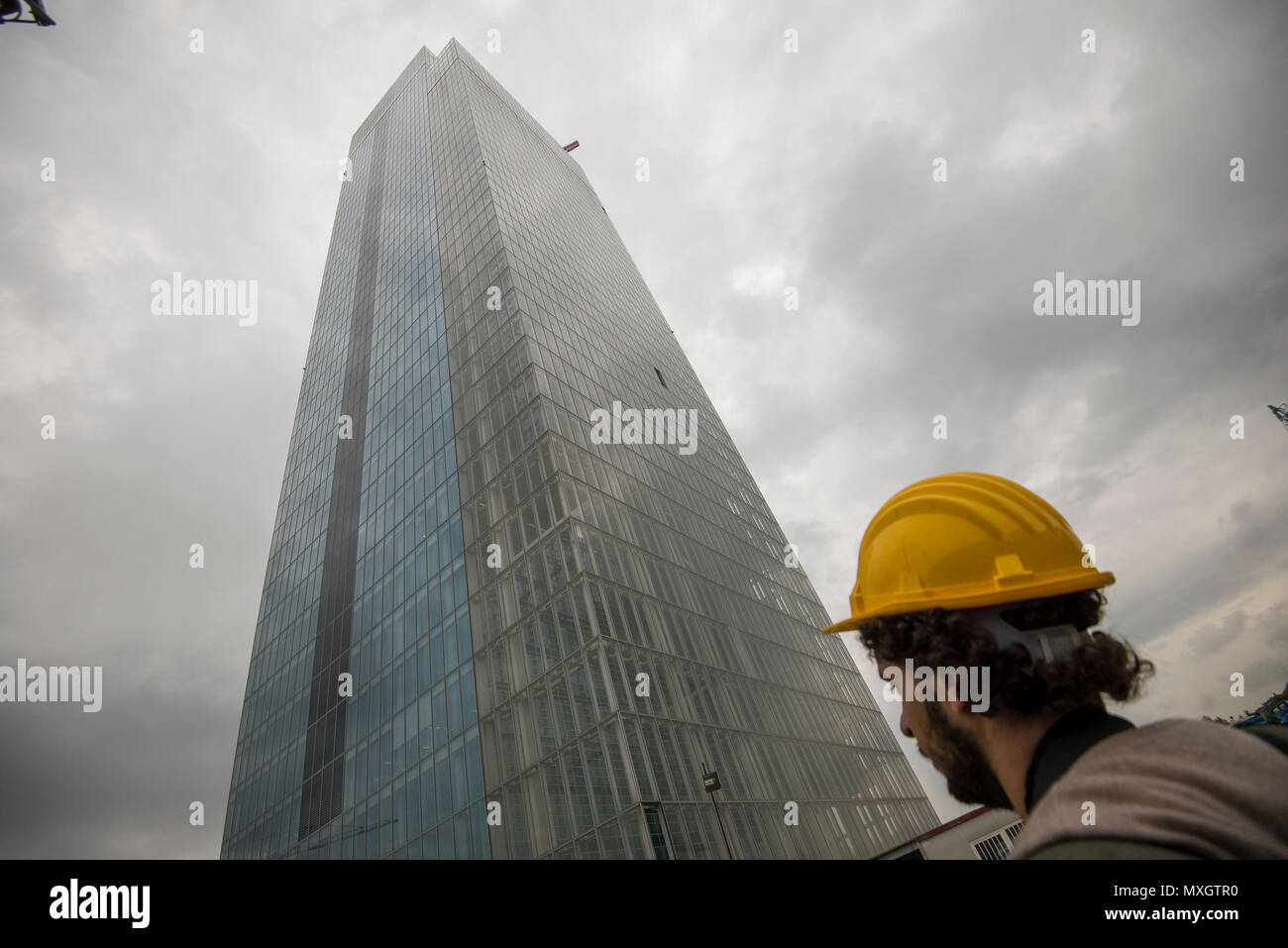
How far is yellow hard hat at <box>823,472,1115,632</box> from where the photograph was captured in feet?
7.40

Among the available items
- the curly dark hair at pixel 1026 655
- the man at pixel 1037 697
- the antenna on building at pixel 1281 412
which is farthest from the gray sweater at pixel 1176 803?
the antenna on building at pixel 1281 412

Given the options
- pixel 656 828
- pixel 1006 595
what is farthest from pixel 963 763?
pixel 656 828

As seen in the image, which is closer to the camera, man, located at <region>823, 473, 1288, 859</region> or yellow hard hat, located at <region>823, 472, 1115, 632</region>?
man, located at <region>823, 473, 1288, 859</region>

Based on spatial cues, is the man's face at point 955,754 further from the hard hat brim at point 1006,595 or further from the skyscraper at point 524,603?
the skyscraper at point 524,603

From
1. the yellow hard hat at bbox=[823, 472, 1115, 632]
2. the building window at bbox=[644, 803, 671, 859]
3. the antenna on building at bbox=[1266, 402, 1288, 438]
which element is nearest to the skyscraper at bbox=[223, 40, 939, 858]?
the building window at bbox=[644, 803, 671, 859]

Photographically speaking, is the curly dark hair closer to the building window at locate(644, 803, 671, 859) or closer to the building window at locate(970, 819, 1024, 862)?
the building window at locate(644, 803, 671, 859)

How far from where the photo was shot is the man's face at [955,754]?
2086mm

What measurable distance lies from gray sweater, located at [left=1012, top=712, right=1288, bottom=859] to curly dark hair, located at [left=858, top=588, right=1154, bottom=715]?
0.44m

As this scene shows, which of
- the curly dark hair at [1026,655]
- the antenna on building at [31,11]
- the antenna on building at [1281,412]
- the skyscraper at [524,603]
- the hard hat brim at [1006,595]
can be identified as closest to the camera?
the curly dark hair at [1026,655]

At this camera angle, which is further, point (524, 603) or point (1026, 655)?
point (524, 603)

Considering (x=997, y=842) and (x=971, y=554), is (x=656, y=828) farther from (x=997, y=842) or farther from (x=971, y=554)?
(x=971, y=554)

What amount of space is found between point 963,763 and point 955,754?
44 mm

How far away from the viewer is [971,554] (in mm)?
2350

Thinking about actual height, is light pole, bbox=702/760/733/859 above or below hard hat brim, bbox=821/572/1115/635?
below
